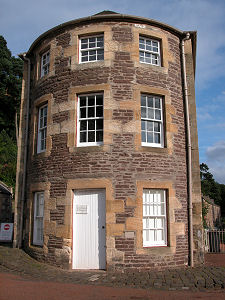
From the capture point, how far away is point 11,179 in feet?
94.6

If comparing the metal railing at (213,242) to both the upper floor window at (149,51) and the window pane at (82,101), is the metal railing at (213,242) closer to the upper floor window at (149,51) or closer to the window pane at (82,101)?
the upper floor window at (149,51)

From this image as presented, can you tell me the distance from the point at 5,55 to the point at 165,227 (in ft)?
119

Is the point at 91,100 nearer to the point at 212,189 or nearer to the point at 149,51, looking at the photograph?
the point at 149,51

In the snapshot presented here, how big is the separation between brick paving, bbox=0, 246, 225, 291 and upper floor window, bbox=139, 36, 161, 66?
7.43 metres

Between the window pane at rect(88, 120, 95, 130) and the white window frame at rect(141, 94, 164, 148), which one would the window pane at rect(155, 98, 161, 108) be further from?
the window pane at rect(88, 120, 95, 130)

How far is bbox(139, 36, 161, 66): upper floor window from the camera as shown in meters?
11.0

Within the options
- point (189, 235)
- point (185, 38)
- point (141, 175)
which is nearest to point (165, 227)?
A: point (189, 235)

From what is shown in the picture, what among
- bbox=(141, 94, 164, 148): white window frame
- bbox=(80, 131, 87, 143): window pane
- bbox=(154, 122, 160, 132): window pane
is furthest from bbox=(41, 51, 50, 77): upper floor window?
bbox=(154, 122, 160, 132): window pane

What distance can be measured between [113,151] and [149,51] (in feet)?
13.8

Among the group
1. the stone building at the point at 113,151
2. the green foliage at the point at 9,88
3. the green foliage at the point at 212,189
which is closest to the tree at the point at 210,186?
the green foliage at the point at 212,189

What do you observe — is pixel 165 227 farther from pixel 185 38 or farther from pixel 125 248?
pixel 185 38

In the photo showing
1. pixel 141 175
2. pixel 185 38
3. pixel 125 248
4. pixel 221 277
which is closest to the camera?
pixel 221 277

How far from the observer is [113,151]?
977 centimetres

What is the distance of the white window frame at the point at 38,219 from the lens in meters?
10.8
